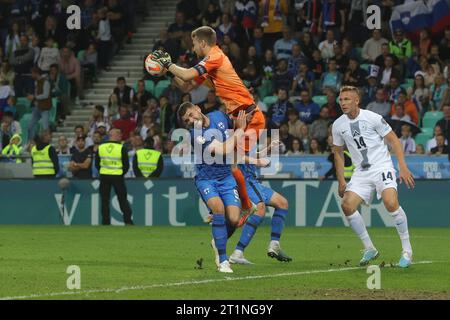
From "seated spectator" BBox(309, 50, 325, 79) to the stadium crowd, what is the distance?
0.9 inches

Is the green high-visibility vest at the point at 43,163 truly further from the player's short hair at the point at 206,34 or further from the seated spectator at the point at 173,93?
the player's short hair at the point at 206,34

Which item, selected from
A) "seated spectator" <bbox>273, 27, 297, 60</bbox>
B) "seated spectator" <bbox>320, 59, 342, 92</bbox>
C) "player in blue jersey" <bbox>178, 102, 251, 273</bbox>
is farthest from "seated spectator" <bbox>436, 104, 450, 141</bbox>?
"player in blue jersey" <bbox>178, 102, 251, 273</bbox>

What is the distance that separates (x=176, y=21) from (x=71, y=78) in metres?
3.13

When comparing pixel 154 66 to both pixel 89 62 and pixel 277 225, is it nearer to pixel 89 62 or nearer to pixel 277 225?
pixel 277 225

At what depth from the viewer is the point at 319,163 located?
25.0 metres

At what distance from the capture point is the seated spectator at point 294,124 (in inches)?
1048

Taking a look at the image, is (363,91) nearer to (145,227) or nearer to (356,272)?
(145,227)

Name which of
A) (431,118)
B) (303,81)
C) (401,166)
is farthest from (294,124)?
A: (401,166)

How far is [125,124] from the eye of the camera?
2875 cm

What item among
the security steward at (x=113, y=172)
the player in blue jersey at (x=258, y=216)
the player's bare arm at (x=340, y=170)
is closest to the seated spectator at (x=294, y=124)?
the security steward at (x=113, y=172)

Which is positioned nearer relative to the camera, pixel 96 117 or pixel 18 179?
pixel 18 179

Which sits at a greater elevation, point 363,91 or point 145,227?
point 363,91
